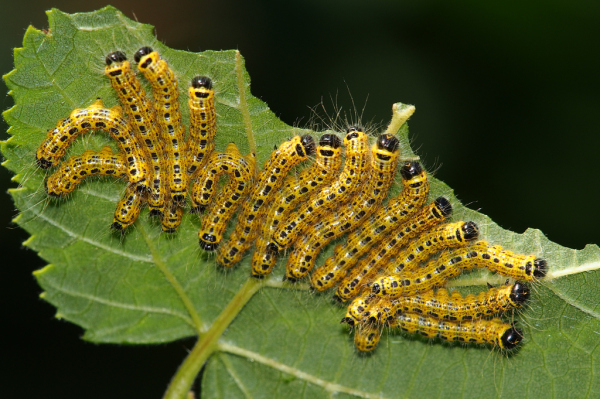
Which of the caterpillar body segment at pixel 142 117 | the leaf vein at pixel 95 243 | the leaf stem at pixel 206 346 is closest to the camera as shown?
the caterpillar body segment at pixel 142 117

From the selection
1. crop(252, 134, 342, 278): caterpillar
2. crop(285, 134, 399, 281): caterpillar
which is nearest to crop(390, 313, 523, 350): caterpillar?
crop(285, 134, 399, 281): caterpillar

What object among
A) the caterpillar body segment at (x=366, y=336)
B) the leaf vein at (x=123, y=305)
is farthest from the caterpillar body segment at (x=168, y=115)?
the caterpillar body segment at (x=366, y=336)

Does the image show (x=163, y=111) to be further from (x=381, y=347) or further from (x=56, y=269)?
(x=381, y=347)

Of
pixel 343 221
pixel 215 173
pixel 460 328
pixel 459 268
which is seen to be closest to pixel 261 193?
pixel 215 173

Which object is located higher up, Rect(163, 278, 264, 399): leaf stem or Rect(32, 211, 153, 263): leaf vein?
Rect(32, 211, 153, 263): leaf vein

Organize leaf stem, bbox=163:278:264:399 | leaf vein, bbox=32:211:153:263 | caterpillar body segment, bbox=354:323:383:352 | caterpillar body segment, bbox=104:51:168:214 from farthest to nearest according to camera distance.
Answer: caterpillar body segment, bbox=354:323:383:352 < leaf vein, bbox=32:211:153:263 < leaf stem, bbox=163:278:264:399 < caterpillar body segment, bbox=104:51:168:214

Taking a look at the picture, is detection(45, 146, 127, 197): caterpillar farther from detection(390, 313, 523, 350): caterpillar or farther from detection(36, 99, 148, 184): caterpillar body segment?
detection(390, 313, 523, 350): caterpillar

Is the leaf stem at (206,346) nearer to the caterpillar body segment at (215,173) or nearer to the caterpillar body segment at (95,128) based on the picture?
the caterpillar body segment at (215,173)
